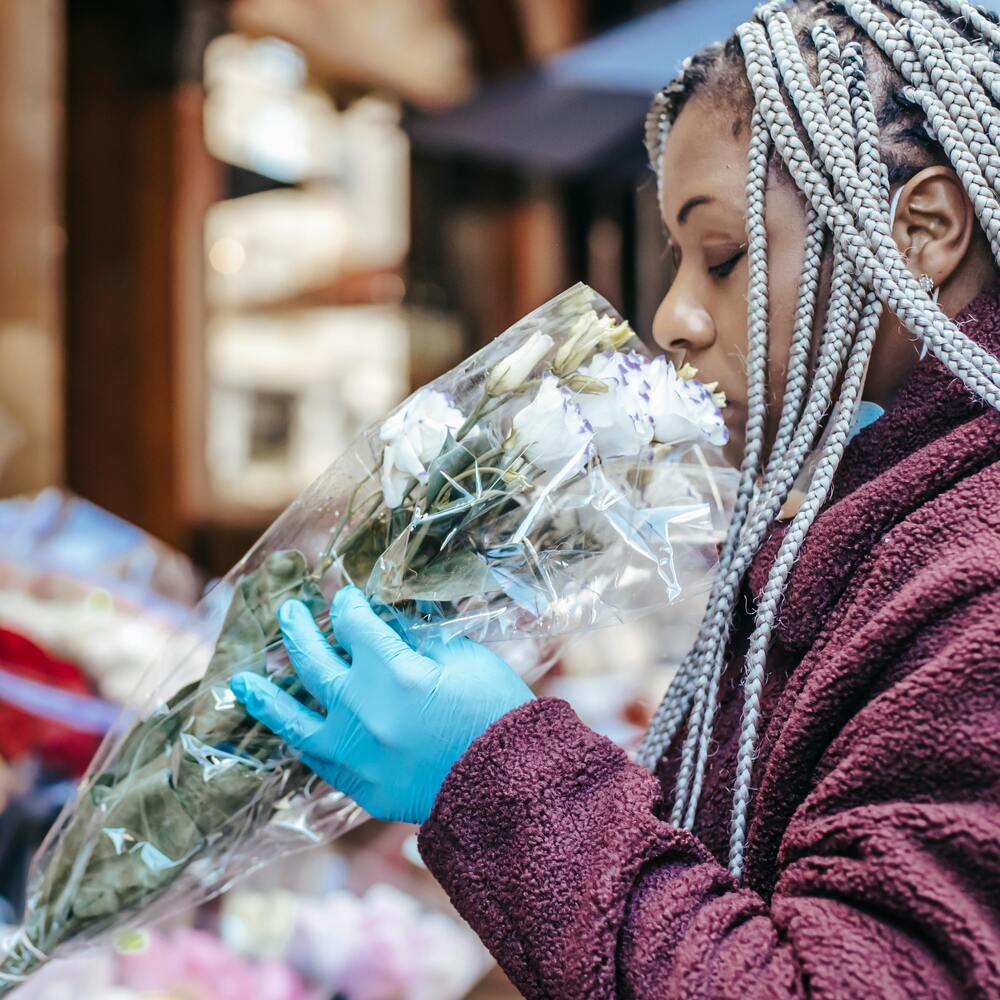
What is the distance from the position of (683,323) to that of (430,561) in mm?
338

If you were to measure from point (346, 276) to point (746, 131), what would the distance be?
2937 mm

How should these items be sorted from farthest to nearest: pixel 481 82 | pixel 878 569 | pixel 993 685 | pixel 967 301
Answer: pixel 481 82
pixel 967 301
pixel 878 569
pixel 993 685

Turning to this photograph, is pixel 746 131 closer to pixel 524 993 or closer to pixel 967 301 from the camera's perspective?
pixel 967 301

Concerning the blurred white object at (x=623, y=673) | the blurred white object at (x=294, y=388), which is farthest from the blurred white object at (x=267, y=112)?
the blurred white object at (x=623, y=673)

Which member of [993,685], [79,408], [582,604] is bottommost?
[79,408]

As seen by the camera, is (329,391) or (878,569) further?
(329,391)

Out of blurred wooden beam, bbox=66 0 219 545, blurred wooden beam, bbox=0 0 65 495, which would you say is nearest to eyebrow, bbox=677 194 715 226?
blurred wooden beam, bbox=0 0 65 495

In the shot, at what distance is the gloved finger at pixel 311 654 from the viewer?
3.04ft

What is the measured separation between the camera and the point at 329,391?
148 inches

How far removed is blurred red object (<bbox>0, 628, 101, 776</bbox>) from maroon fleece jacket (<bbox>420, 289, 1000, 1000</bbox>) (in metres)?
0.86

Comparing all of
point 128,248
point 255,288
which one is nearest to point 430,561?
point 128,248

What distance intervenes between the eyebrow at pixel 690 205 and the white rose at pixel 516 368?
0.19 meters

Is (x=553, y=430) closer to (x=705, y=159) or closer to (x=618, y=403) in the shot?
(x=618, y=403)

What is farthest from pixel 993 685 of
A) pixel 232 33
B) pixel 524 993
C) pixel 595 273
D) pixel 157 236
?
pixel 595 273
